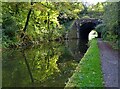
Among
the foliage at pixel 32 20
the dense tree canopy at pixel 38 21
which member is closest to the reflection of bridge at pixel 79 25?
the dense tree canopy at pixel 38 21

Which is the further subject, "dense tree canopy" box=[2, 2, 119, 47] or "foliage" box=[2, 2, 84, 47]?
"foliage" box=[2, 2, 84, 47]

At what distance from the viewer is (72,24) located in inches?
2127

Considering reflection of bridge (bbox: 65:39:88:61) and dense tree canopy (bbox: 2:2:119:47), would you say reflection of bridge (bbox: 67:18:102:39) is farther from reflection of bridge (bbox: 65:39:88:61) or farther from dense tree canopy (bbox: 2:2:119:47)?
reflection of bridge (bbox: 65:39:88:61)

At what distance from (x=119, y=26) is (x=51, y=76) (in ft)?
35.5

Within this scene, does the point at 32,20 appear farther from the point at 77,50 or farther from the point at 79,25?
the point at 79,25

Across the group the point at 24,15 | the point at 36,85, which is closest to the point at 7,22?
the point at 24,15

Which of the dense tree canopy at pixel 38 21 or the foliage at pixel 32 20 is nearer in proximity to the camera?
the dense tree canopy at pixel 38 21

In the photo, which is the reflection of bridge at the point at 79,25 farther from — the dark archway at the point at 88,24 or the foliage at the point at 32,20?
the foliage at the point at 32,20

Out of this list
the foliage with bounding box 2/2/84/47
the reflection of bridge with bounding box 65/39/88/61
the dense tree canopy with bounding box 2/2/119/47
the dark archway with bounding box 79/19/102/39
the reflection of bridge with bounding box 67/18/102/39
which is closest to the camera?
the reflection of bridge with bounding box 65/39/88/61

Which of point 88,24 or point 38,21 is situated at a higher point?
point 38,21

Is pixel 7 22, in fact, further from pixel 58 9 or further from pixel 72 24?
pixel 72 24

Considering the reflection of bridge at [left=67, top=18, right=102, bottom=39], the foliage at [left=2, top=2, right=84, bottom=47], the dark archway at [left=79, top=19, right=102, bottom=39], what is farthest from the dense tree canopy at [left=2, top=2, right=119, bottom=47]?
the dark archway at [left=79, top=19, right=102, bottom=39]

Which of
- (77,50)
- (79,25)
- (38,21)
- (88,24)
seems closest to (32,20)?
(38,21)

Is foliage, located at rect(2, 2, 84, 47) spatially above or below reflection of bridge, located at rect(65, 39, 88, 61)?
above
